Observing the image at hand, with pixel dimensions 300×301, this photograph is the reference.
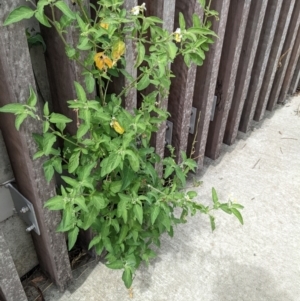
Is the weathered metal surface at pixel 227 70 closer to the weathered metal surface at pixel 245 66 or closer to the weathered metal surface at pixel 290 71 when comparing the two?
the weathered metal surface at pixel 245 66

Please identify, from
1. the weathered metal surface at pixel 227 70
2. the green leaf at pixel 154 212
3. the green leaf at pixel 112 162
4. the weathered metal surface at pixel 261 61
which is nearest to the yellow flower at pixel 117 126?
the green leaf at pixel 112 162

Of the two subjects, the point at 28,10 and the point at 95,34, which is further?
the point at 95,34

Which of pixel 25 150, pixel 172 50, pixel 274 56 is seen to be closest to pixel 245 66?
pixel 274 56

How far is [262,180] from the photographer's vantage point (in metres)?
2.84

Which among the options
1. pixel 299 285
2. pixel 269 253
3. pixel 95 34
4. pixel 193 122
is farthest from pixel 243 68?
pixel 95 34

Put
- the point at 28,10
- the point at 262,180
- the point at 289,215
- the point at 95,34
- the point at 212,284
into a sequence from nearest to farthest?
the point at 28,10, the point at 95,34, the point at 212,284, the point at 289,215, the point at 262,180

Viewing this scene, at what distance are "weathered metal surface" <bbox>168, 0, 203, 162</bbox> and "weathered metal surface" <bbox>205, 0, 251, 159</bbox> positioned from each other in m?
0.47

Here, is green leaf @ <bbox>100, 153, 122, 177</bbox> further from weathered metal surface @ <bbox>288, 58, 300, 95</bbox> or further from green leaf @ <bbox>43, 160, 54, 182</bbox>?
weathered metal surface @ <bbox>288, 58, 300, 95</bbox>

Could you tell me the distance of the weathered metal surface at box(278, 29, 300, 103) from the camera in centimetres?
353

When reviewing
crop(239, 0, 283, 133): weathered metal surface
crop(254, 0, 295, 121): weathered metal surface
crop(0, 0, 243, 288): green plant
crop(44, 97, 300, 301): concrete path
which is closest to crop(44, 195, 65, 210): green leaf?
crop(0, 0, 243, 288): green plant

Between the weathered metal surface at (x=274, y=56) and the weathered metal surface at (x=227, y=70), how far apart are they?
652 mm

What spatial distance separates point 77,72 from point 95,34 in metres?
0.24

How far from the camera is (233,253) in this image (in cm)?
228

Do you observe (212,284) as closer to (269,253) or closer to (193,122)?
(269,253)
